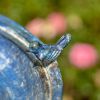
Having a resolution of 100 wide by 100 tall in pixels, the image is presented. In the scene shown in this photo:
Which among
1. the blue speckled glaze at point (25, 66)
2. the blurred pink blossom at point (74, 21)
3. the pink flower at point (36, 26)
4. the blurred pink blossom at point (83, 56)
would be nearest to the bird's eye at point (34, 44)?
the blue speckled glaze at point (25, 66)

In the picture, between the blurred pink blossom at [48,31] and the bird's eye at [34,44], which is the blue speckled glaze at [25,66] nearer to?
the bird's eye at [34,44]

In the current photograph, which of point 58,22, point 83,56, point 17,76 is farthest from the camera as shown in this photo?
point 58,22

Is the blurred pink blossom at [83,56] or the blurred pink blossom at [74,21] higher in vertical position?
the blurred pink blossom at [74,21]

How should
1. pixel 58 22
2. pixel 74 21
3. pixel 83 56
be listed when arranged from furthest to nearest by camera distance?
1. pixel 74 21
2. pixel 58 22
3. pixel 83 56

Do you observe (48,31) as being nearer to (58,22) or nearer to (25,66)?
(58,22)

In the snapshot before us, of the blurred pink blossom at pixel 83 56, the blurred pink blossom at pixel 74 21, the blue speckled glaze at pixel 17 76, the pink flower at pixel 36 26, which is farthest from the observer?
the blurred pink blossom at pixel 74 21

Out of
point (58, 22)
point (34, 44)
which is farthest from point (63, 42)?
point (58, 22)
